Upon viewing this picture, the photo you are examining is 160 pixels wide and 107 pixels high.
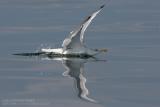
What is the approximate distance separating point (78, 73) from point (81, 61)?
2.40 metres

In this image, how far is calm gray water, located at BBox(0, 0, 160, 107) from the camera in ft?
84.7

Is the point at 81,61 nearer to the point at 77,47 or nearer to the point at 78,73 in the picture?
the point at 77,47

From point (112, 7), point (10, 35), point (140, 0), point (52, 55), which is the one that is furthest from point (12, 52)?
point (140, 0)

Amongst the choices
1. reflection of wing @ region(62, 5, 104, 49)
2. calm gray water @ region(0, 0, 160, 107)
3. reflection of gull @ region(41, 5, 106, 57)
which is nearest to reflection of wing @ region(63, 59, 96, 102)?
calm gray water @ region(0, 0, 160, 107)

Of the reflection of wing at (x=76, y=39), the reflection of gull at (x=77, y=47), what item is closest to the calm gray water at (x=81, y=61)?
the reflection of gull at (x=77, y=47)

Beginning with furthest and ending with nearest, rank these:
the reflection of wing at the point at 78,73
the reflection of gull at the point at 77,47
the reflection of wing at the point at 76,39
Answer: the reflection of gull at the point at 77,47 → the reflection of wing at the point at 76,39 → the reflection of wing at the point at 78,73

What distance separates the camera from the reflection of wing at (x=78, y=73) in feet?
86.5

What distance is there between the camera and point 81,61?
105 ft

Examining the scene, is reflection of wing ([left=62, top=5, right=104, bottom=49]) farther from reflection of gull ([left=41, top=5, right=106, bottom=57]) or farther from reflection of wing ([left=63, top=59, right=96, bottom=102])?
reflection of wing ([left=63, top=59, right=96, bottom=102])

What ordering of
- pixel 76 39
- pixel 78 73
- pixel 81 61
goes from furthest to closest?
pixel 76 39 < pixel 81 61 < pixel 78 73

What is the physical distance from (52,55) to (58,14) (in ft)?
37.0

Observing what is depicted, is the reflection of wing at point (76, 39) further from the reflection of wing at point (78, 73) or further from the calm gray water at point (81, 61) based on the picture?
the calm gray water at point (81, 61)

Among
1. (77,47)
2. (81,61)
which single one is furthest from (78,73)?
(77,47)

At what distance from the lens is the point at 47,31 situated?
38.9 metres
